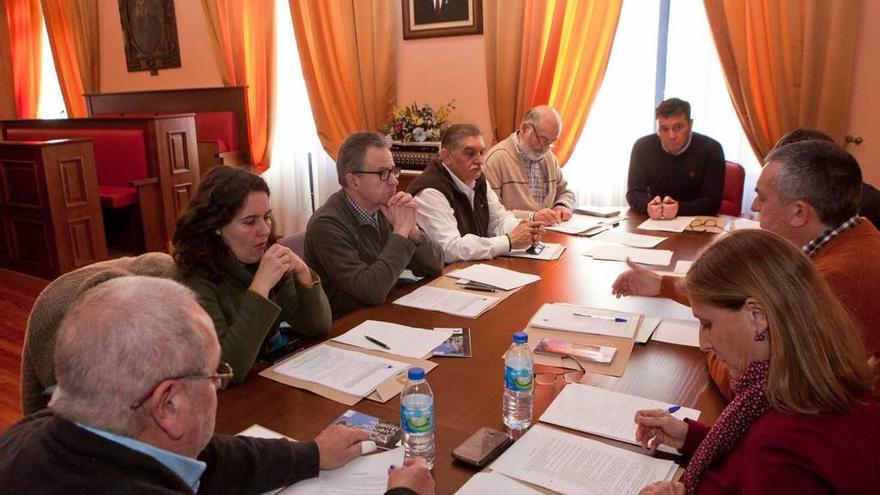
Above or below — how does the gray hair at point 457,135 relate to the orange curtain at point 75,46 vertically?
below

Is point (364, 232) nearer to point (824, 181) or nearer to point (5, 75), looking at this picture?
point (824, 181)

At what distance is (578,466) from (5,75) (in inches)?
433

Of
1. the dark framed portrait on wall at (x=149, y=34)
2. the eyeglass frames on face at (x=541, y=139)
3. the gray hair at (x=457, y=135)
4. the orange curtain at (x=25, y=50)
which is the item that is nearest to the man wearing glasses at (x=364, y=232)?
the gray hair at (x=457, y=135)

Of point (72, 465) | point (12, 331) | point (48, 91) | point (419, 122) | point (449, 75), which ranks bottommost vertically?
point (12, 331)

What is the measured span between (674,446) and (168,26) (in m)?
7.47

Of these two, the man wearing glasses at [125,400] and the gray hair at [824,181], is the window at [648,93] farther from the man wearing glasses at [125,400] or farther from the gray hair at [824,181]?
the man wearing glasses at [125,400]

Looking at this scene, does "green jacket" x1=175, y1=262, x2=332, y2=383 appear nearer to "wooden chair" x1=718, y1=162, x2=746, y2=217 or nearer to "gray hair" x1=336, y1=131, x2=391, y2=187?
"gray hair" x1=336, y1=131, x2=391, y2=187

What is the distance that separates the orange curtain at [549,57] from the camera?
14.9ft

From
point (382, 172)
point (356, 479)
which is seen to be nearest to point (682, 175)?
point (382, 172)

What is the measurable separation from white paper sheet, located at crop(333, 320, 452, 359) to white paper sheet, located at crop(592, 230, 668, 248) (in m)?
1.43

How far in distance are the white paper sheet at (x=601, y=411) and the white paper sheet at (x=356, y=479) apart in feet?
1.25

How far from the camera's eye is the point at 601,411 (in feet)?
4.63

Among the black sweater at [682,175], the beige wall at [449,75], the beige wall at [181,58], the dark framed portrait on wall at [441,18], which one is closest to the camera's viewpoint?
the black sweater at [682,175]

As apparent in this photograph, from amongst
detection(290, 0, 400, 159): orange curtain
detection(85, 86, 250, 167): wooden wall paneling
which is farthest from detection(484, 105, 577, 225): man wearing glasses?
detection(85, 86, 250, 167): wooden wall paneling
